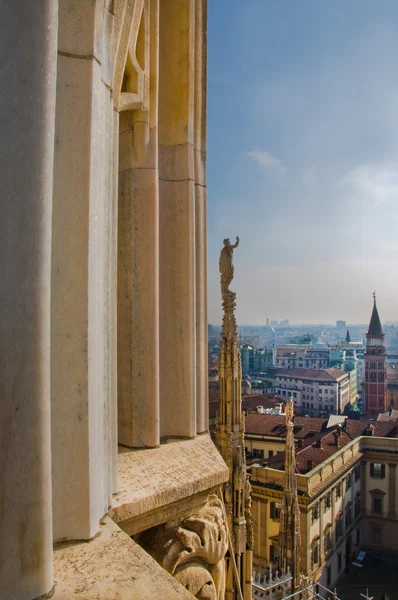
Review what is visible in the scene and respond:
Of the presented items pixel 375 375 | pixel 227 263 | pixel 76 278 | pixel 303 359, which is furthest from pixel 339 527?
pixel 303 359

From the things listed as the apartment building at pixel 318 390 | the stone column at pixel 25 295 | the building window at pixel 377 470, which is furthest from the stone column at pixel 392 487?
the apartment building at pixel 318 390

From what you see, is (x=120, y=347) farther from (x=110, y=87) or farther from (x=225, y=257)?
(x=225, y=257)

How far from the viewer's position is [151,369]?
225cm

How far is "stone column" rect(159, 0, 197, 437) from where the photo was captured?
2518 millimetres

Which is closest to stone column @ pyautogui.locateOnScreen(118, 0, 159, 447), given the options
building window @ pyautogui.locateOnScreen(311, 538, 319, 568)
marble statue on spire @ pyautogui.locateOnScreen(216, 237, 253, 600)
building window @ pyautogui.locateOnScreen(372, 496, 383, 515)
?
marble statue on spire @ pyautogui.locateOnScreen(216, 237, 253, 600)

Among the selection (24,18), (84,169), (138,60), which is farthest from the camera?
(138,60)

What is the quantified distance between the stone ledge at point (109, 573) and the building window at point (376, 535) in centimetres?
3855

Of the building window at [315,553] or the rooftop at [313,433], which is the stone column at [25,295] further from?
the building window at [315,553]

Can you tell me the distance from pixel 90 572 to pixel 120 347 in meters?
1.04

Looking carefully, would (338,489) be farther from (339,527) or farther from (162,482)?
(162,482)

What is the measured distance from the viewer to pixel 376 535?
114 ft

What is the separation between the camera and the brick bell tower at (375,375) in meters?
67.9

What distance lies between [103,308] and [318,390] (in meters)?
78.0

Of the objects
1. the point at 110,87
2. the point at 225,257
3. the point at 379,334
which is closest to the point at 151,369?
the point at 110,87
